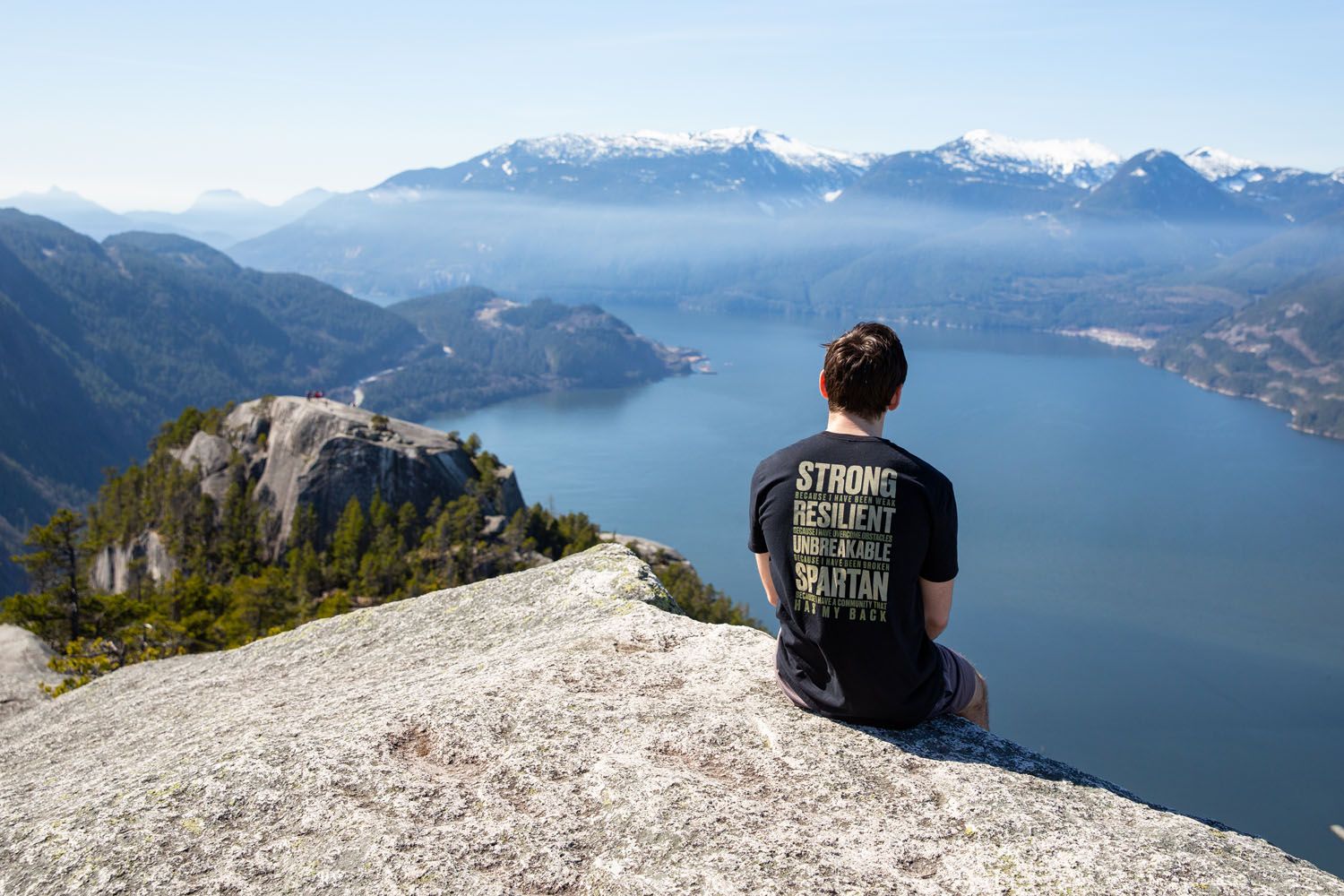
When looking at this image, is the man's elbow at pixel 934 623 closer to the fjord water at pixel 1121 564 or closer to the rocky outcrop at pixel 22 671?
the rocky outcrop at pixel 22 671

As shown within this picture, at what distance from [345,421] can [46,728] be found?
139 feet

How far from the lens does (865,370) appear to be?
5.79 metres

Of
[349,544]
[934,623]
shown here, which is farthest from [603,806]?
[349,544]

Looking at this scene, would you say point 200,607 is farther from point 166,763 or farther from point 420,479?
point 166,763

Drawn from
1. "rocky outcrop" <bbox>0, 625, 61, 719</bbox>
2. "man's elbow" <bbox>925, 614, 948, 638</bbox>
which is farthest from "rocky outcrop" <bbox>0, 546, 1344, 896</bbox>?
"rocky outcrop" <bbox>0, 625, 61, 719</bbox>

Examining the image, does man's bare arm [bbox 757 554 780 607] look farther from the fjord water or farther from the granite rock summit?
the granite rock summit

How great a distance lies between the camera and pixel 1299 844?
58.7 m

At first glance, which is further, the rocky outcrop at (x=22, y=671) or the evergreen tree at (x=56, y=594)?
the evergreen tree at (x=56, y=594)

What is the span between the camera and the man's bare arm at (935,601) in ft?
19.4

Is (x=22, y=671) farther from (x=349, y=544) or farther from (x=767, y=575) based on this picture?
(x=349, y=544)

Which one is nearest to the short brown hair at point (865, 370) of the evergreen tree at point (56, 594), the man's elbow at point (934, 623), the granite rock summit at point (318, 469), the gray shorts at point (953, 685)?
the man's elbow at point (934, 623)

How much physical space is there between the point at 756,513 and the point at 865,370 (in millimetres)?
1213

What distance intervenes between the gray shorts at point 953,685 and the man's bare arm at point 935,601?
53 centimetres

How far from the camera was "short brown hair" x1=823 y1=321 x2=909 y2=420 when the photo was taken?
5766 millimetres
